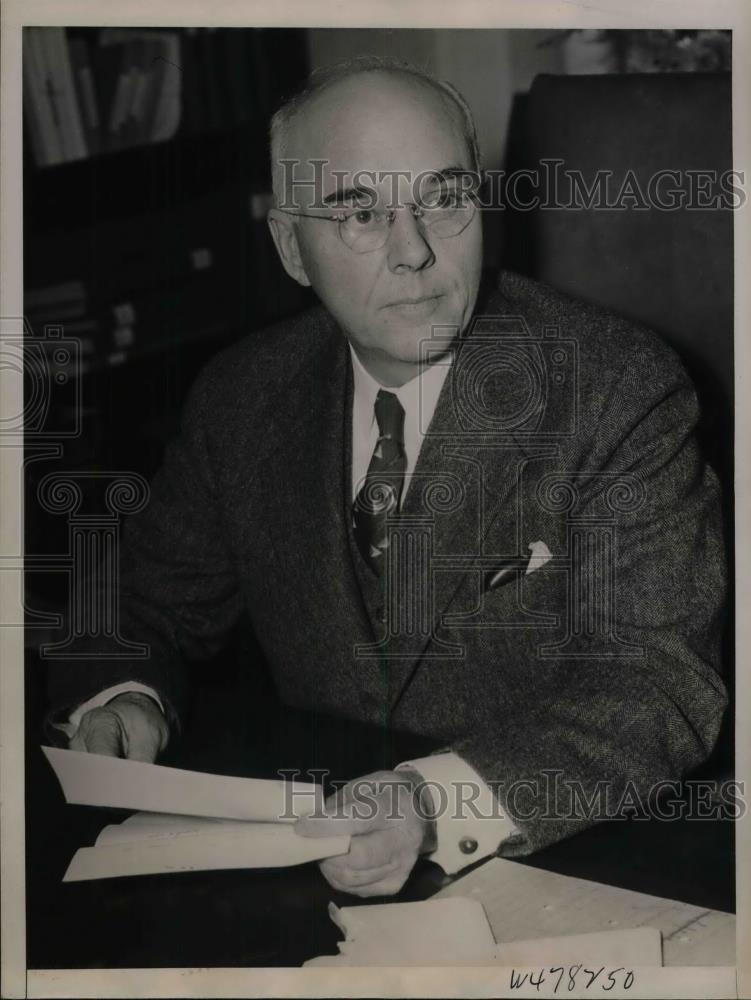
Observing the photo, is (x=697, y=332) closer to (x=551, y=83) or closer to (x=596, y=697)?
(x=551, y=83)

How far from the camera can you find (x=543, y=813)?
132cm

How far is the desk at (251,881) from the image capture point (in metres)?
1.29

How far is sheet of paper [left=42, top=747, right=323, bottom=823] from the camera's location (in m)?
1.37

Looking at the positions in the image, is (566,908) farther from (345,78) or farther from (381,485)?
(345,78)

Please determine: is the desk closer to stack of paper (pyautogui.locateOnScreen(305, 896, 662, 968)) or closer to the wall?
stack of paper (pyautogui.locateOnScreen(305, 896, 662, 968))

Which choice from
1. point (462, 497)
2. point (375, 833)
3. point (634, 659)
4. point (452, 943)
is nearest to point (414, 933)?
point (452, 943)

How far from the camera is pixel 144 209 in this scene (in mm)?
1444

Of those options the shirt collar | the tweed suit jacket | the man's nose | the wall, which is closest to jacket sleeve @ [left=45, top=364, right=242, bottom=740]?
the tweed suit jacket

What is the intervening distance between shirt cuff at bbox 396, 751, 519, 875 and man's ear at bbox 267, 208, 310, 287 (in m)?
0.69

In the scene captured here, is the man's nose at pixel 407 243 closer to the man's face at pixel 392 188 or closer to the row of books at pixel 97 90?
the man's face at pixel 392 188

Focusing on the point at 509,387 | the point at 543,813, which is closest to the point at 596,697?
the point at 543,813

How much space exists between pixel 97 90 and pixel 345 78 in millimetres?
345

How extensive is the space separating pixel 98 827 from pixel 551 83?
1.18 m

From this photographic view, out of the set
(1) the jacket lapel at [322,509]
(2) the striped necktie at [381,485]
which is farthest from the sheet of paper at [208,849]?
(2) the striped necktie at [381,485]
